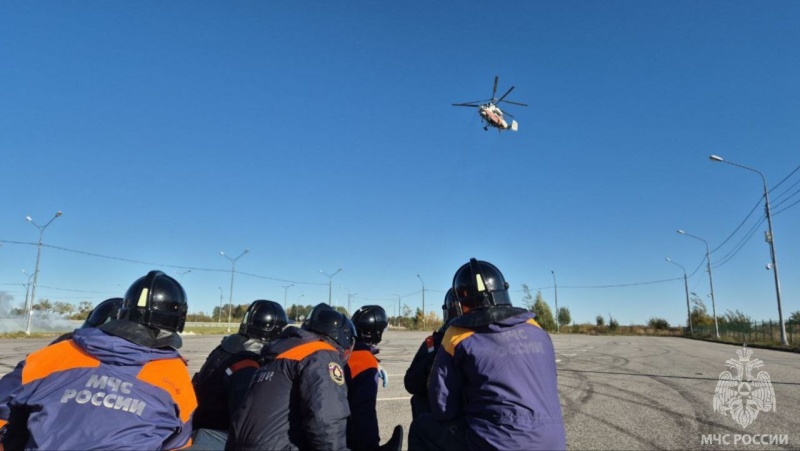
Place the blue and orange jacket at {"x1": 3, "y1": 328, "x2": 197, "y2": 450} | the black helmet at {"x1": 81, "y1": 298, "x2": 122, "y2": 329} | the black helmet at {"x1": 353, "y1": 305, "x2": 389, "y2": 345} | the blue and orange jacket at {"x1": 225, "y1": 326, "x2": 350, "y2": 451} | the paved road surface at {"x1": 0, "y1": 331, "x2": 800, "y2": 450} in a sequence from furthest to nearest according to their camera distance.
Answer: the paved road surface at {"x1": 0, "y1": 331, "x2": 800, "y2": 450}, the black helmet at {"x1": 353, "y1": 305, "x2": 389, "y2": 345}, the black helmet at {"x1": 81, "y1": 298, "x2": 122, "y2": 329}, the blue and orange jacket at {"x1": 225, "y1": 326, "x2": 350, "y2": 451}, the blue and orange jacket at {"x1": 3, "y1": 328, "x2": 197, "y2": 450}

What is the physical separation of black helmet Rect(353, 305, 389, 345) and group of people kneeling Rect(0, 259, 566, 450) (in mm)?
1424

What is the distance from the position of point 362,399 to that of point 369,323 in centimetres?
148

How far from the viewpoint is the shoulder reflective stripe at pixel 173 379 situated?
99.5 inches

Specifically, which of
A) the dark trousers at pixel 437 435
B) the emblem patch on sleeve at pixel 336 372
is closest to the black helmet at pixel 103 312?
the emblem patch on sleeve at pixel 336 372

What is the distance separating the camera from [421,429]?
3.07 meters

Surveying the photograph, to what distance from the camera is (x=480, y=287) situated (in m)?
3.27

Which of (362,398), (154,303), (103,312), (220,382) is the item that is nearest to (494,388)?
(362,398)

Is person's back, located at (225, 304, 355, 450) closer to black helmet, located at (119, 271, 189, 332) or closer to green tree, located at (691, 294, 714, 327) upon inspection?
black helmet, located at (119, 271, 189, 332)

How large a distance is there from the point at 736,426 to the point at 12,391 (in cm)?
829

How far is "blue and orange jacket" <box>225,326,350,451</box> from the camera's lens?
9.20 ft

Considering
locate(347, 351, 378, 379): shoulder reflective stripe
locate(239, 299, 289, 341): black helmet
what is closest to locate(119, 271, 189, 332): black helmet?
locate(347, 351, 378, 379): shoulder reflective stripe

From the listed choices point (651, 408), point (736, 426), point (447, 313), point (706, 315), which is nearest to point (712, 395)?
point (651, 408)

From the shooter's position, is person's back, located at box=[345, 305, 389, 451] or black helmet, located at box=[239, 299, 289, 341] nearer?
person's back, located at box=[345, 305, 389, 451]

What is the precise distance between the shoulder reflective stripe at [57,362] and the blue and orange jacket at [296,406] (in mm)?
934
